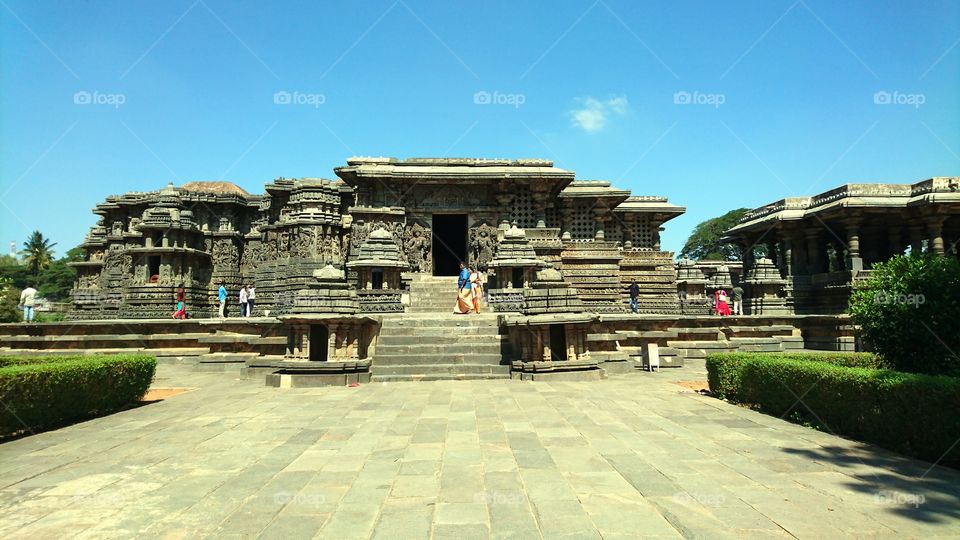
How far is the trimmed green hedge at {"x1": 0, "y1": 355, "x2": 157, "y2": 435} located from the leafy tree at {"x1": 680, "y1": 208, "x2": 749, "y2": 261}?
65111 millimetres

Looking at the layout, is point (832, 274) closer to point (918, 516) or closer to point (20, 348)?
point (918, 516)

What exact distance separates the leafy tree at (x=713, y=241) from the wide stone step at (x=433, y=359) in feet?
195

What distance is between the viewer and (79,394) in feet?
22.4

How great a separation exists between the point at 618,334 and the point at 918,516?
962 cm

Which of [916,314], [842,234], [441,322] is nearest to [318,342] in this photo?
[441,322]

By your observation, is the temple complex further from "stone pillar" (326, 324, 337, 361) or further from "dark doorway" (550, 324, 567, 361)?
"stone pillar" (326, 324, 337, 361)

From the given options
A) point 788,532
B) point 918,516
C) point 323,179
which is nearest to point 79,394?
point 788,532

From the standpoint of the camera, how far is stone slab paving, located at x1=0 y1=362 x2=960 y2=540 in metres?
3.28

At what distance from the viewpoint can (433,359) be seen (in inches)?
428

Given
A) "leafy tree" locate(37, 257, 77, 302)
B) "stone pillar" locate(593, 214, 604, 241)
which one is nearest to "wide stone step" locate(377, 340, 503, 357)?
"stone pillar" locate(593, 214, 604, 241)

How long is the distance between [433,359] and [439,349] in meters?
0.47

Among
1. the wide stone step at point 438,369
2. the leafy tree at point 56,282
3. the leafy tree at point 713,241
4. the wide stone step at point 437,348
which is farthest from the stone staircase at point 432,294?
the leafy tree at point 56,282

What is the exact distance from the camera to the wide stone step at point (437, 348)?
11234 mm

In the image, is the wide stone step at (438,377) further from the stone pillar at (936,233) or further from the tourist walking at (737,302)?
the stone pillar at (936,233)
